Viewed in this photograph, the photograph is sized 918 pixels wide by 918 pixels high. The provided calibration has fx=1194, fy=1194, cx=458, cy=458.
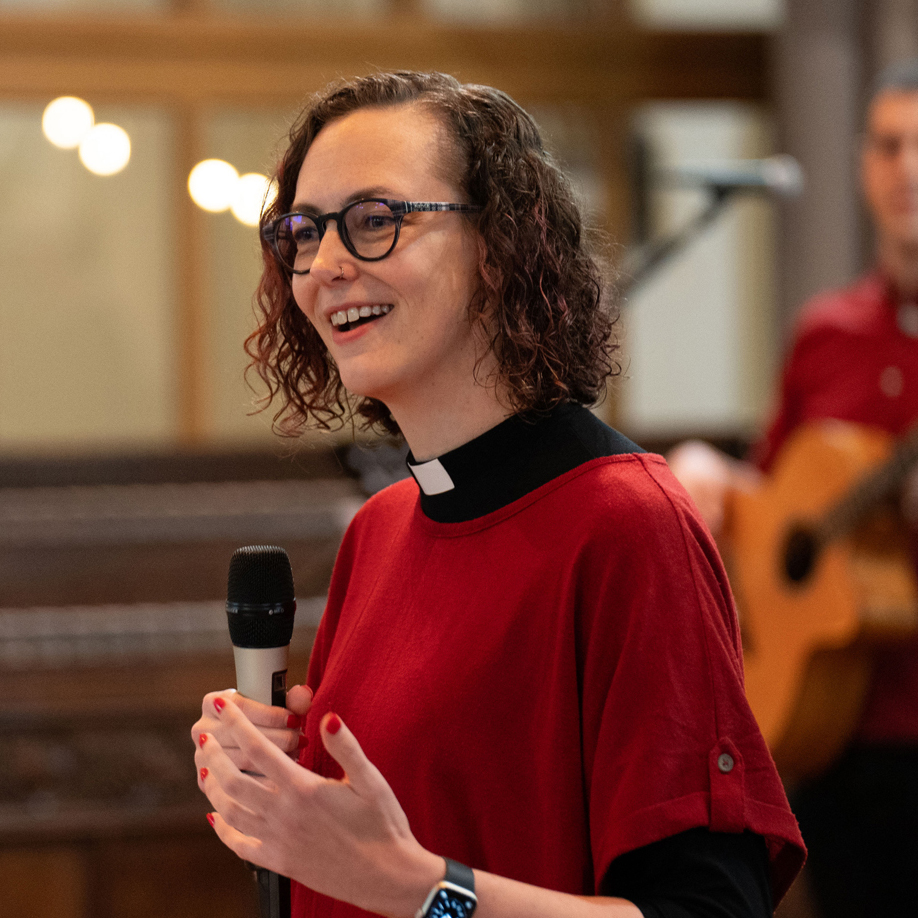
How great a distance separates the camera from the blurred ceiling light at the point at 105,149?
5.49 meters

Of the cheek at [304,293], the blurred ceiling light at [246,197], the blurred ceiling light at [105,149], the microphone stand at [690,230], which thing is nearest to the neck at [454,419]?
the cheek at [304,293]

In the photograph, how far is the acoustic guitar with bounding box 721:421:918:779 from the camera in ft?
7.99

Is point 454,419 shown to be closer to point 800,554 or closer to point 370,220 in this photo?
point 370,220

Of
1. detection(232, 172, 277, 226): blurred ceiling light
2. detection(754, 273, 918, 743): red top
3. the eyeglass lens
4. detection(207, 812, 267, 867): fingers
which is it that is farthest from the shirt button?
detection(232, 172, 277, 226): blurred ceiling light

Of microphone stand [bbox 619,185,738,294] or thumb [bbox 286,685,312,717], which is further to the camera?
microphone stand [bbox 619,185,738,294]

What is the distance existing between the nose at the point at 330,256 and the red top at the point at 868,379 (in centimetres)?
175

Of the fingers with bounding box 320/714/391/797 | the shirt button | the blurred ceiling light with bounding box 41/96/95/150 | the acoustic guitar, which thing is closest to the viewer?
the fingers with bounding box 320/714/391/797

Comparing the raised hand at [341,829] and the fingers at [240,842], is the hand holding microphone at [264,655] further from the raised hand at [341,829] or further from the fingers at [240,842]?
the raised hand at [341,829]

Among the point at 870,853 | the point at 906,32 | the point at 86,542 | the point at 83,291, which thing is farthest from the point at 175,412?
the point at 870,853

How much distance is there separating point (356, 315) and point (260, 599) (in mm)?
273

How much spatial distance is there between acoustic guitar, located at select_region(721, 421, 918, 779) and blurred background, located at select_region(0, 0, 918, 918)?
186 cm

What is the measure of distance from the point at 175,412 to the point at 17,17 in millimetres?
1883

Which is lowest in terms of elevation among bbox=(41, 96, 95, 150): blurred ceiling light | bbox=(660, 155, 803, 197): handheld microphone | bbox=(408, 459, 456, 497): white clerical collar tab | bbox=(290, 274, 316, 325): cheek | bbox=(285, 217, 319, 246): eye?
bbox=(408, 459, 456, 497): white clerical collar tab

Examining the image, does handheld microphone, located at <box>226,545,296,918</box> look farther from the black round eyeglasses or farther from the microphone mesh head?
the black round eyeglasses
